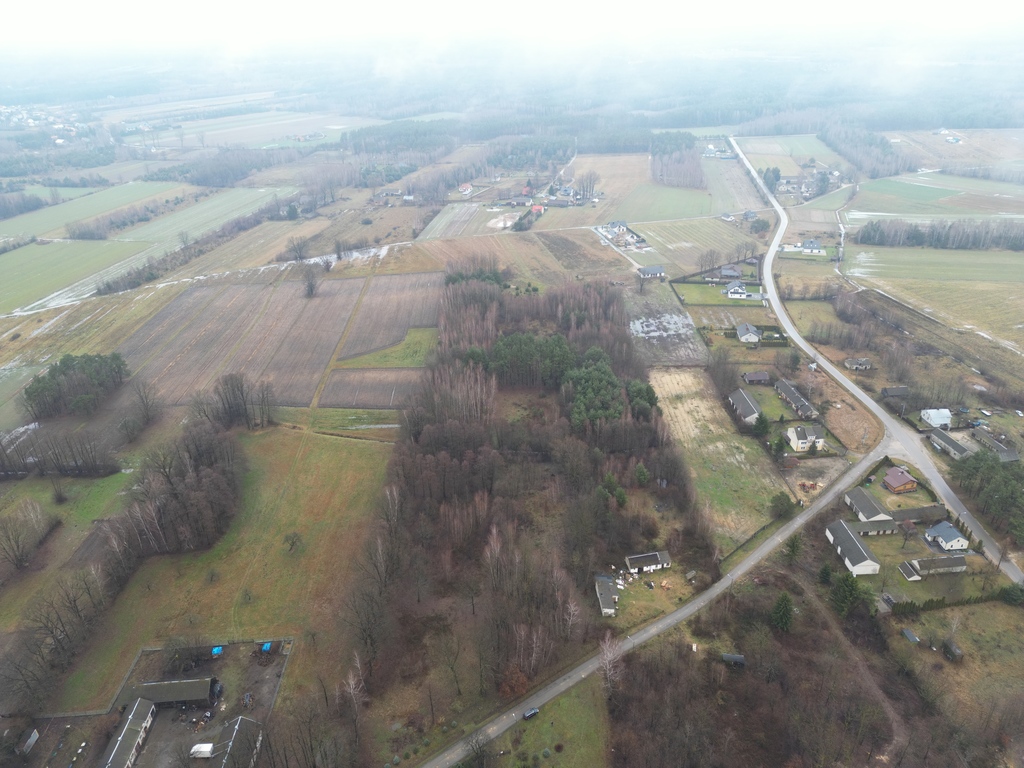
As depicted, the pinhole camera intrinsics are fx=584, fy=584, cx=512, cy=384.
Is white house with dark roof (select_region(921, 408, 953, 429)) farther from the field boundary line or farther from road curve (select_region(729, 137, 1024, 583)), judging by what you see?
the field boundary line

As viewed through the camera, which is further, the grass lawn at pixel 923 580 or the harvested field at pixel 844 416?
the harvested field at pixel 844 416

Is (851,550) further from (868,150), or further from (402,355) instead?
(868,150)

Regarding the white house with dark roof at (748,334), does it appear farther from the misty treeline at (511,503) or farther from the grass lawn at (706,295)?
the misty treeline at (511,503)

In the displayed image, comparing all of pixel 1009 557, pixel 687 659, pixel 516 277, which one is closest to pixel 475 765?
pixel 687 659

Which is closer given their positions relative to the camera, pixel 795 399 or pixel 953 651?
pixel 953 651

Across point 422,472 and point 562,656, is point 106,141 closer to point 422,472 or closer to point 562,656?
point 422,472

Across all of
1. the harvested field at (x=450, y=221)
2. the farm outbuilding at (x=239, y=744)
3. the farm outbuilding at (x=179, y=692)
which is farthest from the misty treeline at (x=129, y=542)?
the harvested field at (x=450, y=221)

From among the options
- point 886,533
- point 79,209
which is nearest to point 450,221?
point 79,209
